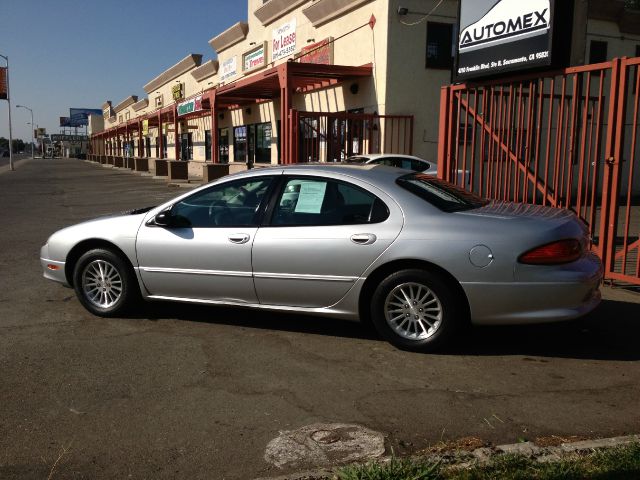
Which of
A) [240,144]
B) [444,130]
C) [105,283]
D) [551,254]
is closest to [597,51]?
[444,130]

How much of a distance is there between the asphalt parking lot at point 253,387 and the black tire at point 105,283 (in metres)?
0.15

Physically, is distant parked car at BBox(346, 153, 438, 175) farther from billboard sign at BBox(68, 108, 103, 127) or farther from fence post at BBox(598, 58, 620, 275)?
billboard sign at BBox(68, 108, 103, 127)

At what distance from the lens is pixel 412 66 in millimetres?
15172

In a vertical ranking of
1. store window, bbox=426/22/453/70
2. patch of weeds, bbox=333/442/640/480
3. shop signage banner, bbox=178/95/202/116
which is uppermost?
store window, bbox=426/22/453/70

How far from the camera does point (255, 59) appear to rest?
24.1 metres

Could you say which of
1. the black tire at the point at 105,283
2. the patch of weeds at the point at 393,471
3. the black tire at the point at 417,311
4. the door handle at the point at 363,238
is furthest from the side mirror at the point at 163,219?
the patch of weeds at the point at 393,471

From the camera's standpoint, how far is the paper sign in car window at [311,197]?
504 centimetres

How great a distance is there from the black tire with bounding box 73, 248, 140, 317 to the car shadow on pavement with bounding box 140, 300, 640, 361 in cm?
29

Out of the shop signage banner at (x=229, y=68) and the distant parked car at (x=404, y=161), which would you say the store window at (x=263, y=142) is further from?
the distant parked car at (x=404, y=161)

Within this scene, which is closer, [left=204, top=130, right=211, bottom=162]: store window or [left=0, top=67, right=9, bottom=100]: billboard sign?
[left=204, top=130, right=211, bottom=162]: store window

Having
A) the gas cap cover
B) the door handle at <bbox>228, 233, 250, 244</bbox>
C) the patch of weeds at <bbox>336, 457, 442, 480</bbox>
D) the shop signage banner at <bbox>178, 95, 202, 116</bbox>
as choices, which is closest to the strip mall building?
the shop signage banner at <bbox>178, 95, 202, 116</bbox>

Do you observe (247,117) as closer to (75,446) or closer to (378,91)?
(378,91)

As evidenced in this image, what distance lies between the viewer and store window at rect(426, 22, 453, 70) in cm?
1520

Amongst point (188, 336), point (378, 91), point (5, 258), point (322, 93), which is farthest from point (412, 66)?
point (188, 336)
